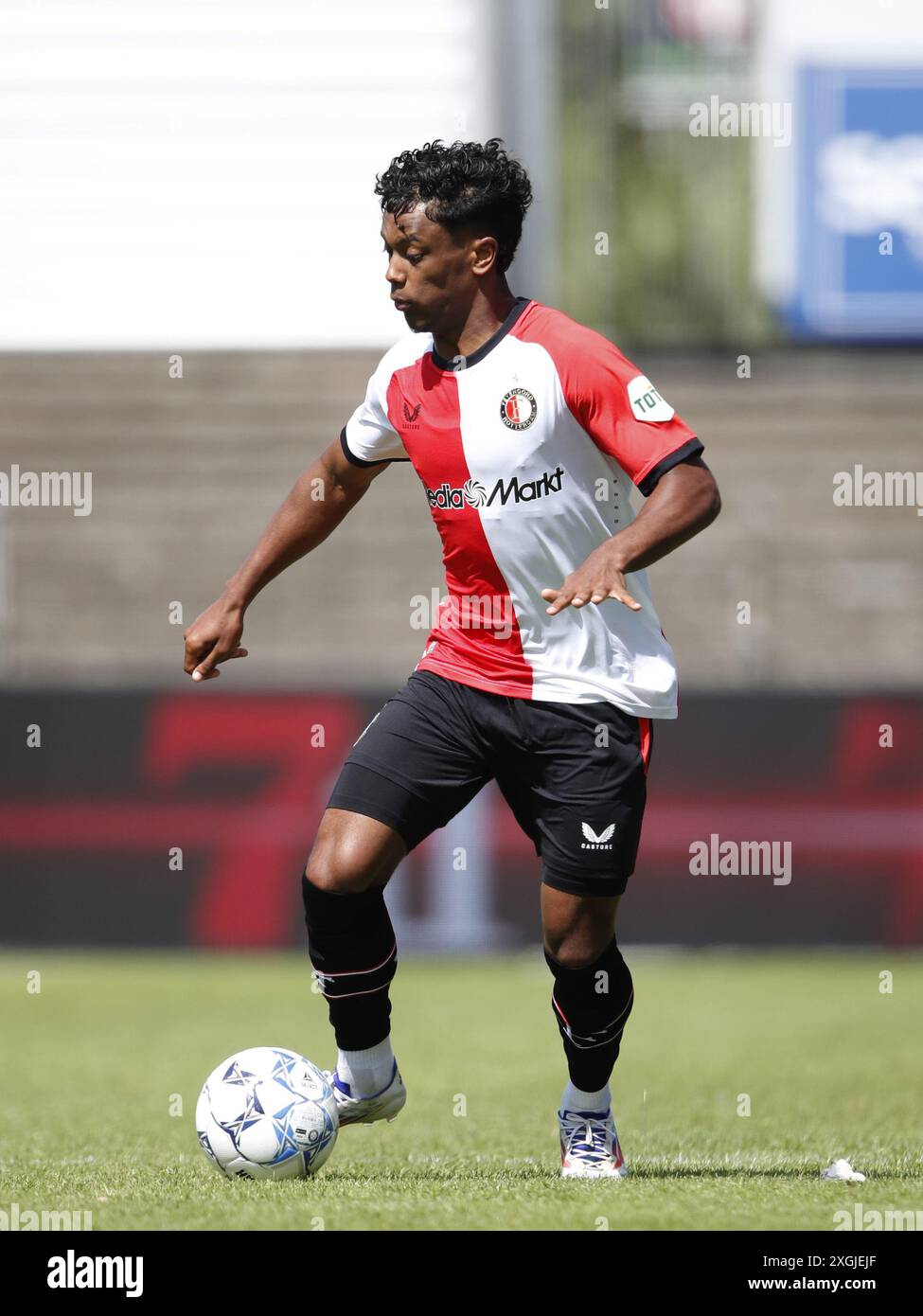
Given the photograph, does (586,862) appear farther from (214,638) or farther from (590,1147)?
(214,638)

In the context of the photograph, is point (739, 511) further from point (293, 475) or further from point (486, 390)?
point (486, 390)

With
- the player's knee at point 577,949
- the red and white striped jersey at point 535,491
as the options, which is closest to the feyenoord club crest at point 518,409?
the red and white striped jersey at point 535,491

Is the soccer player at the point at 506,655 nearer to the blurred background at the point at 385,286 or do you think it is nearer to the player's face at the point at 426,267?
the player's face at the point at 426,267

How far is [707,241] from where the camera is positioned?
1639 cm

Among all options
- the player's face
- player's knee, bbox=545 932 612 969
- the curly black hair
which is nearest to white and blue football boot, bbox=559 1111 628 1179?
player's knee, bbox=545 932 612 969

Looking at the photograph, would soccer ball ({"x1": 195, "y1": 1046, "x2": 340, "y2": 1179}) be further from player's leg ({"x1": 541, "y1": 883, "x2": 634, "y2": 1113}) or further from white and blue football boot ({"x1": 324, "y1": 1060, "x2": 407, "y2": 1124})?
player's leg ({"x1": 541, "y1": 883, "x2": 634, "y2": 1113})

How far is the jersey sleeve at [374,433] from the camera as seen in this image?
16.0 ft

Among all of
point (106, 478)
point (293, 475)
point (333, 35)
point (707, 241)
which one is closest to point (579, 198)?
point (707, 241)

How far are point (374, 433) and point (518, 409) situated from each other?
1.72ft

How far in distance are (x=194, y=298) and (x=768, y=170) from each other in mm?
4997

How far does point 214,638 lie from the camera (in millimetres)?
4906

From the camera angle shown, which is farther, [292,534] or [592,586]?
[292,534]

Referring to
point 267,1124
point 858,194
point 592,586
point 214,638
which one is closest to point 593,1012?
point 267,1124

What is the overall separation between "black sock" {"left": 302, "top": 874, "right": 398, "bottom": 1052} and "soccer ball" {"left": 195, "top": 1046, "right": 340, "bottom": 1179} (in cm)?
20
